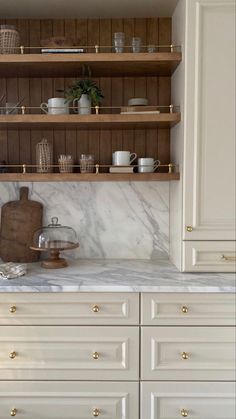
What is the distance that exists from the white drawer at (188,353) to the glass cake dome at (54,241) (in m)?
0.61

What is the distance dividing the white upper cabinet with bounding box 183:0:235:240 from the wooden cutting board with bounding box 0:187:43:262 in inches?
36.3

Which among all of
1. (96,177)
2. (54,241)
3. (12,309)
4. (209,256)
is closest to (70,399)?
(12,309)

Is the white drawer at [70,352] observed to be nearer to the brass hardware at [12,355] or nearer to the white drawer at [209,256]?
the brass hardware at [12,355]

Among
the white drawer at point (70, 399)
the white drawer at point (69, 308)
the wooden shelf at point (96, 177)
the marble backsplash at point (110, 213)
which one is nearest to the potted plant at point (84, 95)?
the wooden shelf at point (96, 177)

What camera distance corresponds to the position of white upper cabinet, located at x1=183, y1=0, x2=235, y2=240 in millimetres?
1850

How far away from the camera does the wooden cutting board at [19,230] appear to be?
2.30m

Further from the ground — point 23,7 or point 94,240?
point 23,7

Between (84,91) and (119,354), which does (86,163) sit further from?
(119,354)

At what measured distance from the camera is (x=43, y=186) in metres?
2.35

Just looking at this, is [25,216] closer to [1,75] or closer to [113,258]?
[113,258]

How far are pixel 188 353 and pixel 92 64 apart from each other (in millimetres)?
1498

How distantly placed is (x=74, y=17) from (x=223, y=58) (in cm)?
92

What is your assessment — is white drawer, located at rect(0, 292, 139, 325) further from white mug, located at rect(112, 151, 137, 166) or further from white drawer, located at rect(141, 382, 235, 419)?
white mug, located at rect(112, 151, 137, 166)

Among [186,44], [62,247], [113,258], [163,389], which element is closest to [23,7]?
[186,44]
